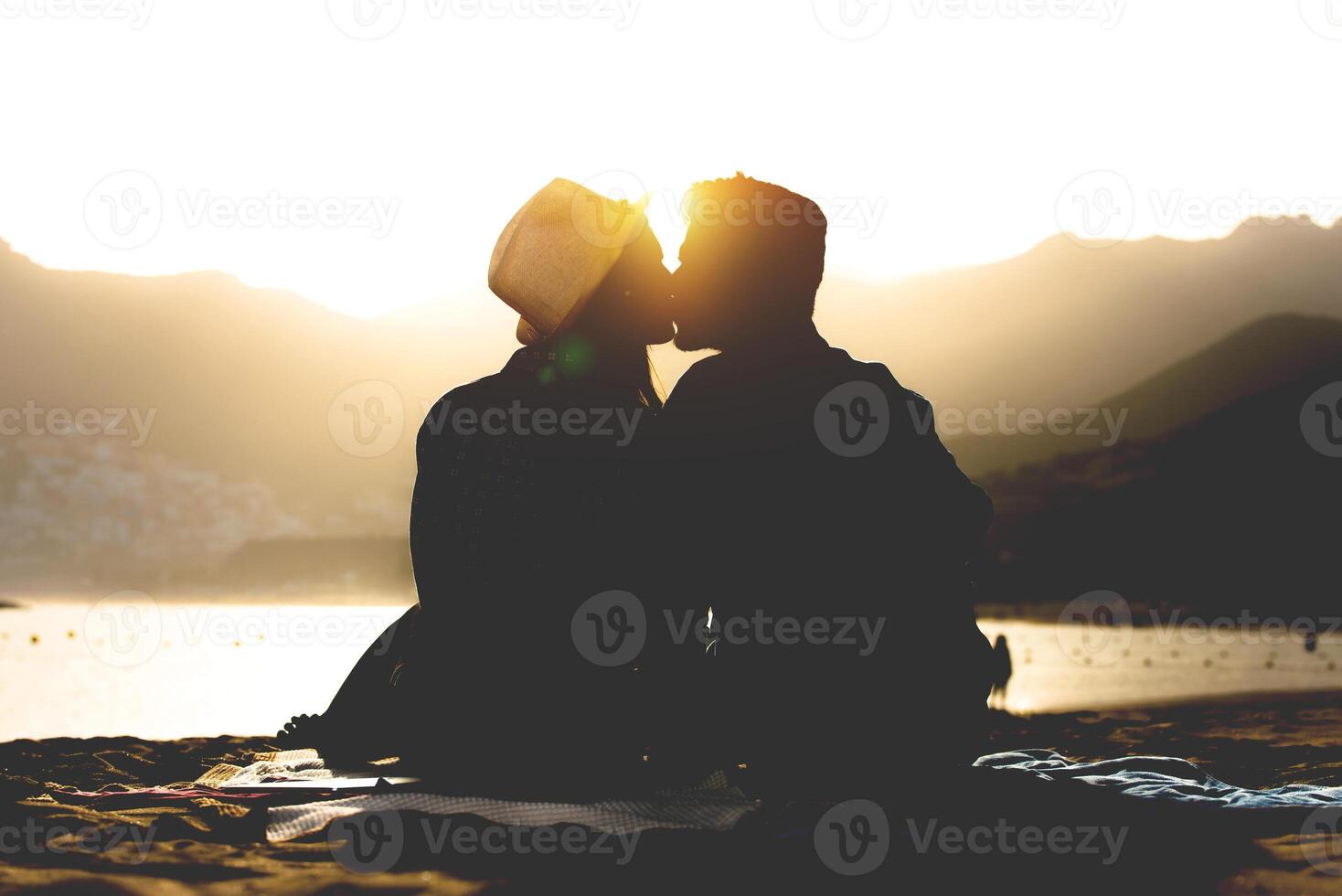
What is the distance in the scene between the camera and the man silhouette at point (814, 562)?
3811 millimetres

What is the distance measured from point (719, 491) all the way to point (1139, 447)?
106m

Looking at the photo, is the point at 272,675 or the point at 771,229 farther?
the point at 272,675

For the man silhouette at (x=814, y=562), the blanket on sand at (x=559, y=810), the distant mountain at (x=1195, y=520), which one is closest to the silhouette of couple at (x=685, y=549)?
the man silhouette at (x=814, y=562)

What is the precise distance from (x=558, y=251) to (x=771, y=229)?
2.83 ft

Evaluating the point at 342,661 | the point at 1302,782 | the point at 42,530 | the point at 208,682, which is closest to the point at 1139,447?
the point at 342,661

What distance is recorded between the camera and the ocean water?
17516 mm

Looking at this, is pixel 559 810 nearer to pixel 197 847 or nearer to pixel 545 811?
pixel 545 811

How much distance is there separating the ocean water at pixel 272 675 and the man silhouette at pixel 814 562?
21cm

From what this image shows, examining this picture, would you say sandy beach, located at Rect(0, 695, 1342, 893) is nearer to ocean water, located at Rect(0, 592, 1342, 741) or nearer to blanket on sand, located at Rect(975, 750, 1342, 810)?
blanket on sand, located at Rect(975, 750, 1342, 810)

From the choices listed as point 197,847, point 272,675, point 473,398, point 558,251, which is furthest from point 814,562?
point 272,675

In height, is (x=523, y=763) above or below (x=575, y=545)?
below

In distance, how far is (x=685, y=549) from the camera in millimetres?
3990

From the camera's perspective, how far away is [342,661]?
37094 mm

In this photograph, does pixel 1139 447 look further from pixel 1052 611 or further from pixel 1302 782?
pixel 1302 782
